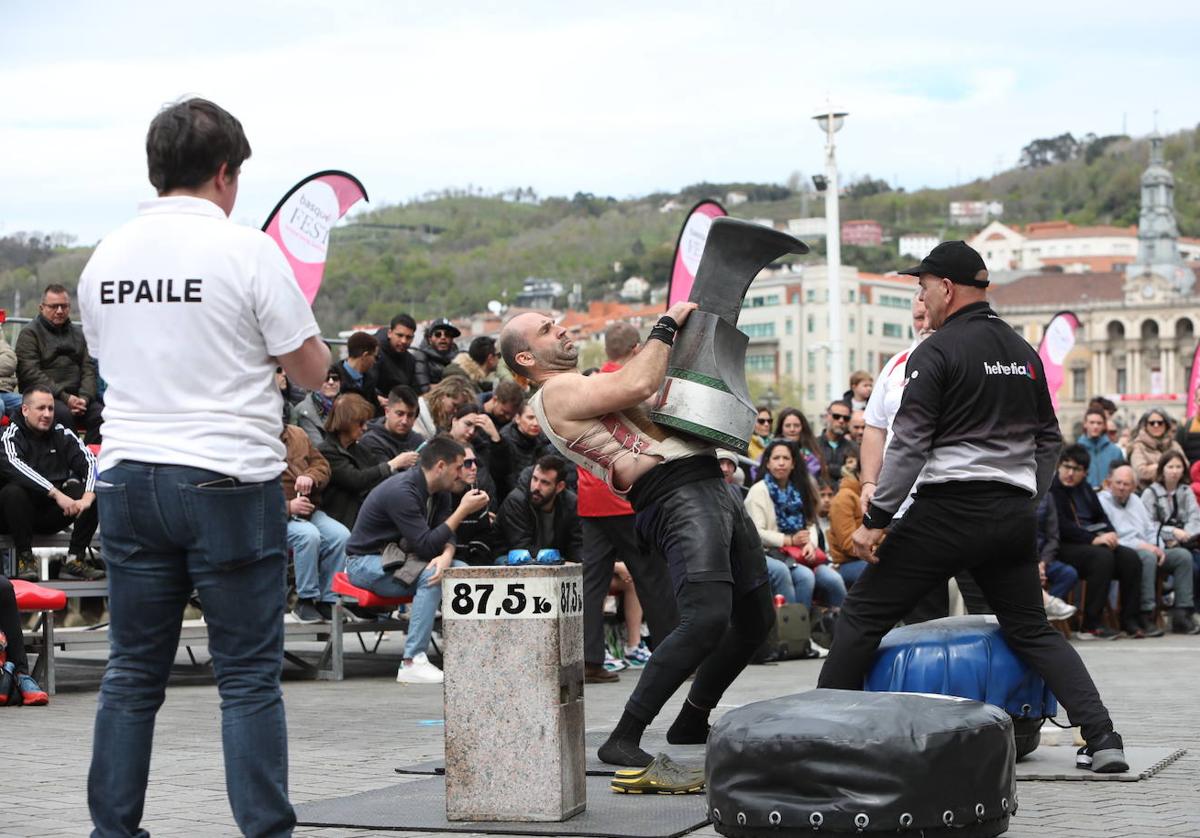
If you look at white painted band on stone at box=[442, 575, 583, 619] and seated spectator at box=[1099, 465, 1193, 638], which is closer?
white painted band on stone at box=[442, 575, 583, 619]

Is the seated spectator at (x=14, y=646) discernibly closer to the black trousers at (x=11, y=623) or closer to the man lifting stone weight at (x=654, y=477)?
the black trousers at (x=11, y=623)

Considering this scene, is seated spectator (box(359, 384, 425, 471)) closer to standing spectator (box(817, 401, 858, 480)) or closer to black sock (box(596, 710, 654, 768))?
standing spectator (box(817, 401, 858, 480))

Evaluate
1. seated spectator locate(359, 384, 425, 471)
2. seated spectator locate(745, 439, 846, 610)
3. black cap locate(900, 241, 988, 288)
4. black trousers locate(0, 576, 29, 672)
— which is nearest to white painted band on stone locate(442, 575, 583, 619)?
black cap locate(900, 241, 988, 288)

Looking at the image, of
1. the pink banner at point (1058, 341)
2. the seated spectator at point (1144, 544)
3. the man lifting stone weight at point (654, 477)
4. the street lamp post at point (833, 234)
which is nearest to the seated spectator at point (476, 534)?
the man lifting stone weight at point (654, 477)

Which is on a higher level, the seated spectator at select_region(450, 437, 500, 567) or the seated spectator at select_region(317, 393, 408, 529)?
the seated spectator at select_region(317, 393, 408, 529)

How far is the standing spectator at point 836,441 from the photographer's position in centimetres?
1733

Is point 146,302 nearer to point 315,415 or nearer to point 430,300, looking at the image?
point 315,415

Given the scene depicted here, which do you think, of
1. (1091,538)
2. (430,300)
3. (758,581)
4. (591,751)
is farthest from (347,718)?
(430,300)

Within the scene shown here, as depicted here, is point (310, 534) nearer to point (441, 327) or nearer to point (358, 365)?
point (358, 365)

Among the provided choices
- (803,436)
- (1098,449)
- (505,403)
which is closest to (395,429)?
(505,403)

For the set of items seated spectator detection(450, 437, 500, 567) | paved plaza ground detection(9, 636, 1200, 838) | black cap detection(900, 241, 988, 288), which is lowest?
paved plaza ground detection(9, 636, 1200, 838)

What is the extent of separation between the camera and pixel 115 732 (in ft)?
16.4

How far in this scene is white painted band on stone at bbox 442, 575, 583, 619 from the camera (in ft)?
21.2

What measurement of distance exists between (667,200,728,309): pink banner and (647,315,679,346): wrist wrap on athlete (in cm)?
1327
